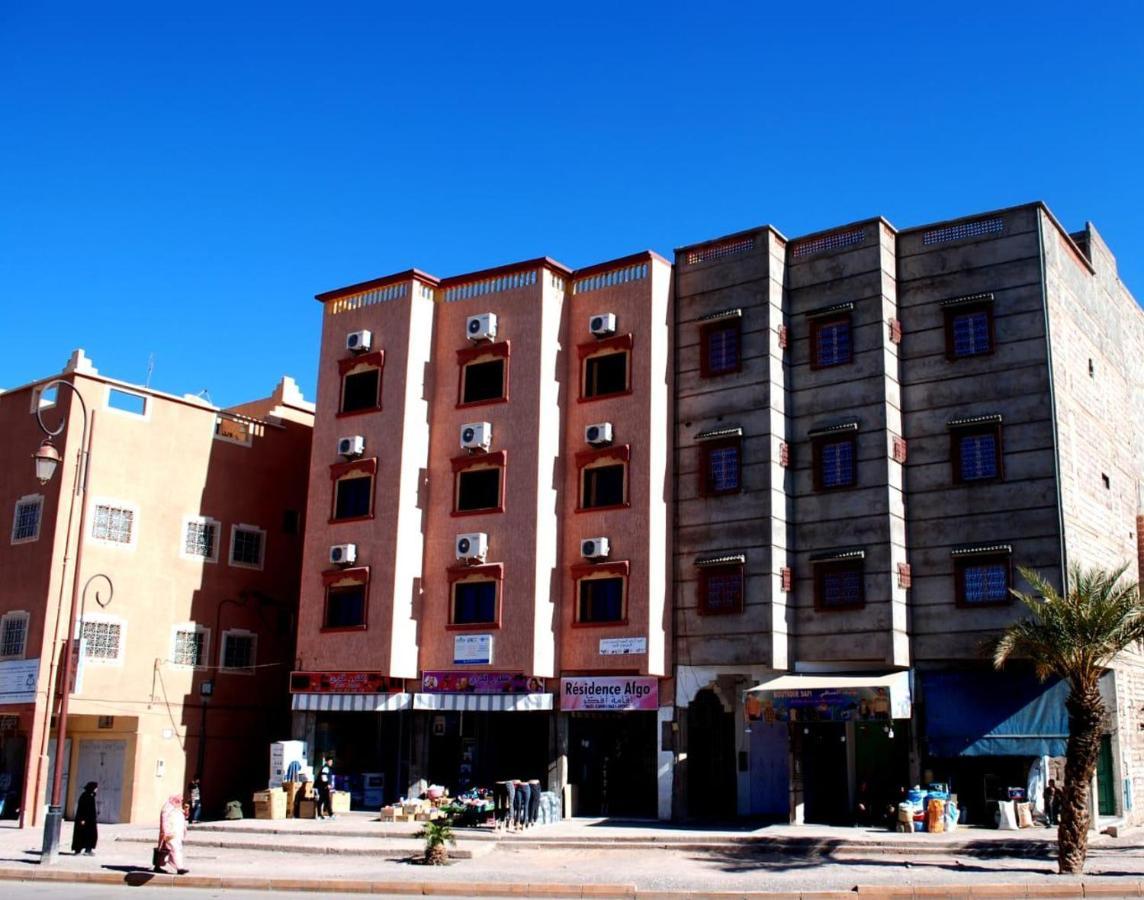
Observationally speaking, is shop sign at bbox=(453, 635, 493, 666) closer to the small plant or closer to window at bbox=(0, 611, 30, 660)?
the small plant

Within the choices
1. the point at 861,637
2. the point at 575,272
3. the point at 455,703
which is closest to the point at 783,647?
the point at 861,637

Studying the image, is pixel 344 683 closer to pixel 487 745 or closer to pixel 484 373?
pixel 487 745

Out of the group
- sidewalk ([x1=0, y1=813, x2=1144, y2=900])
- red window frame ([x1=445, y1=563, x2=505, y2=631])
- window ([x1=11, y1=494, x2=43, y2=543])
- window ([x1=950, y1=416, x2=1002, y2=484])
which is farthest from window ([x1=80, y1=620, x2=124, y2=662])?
Result: window ([x1=950, y1=416, x2=1002, y2=484])

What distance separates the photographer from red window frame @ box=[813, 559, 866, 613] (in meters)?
30.6

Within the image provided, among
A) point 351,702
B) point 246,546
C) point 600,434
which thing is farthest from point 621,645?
point 246,546

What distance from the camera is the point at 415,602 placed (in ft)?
115

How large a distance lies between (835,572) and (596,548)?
6.22m

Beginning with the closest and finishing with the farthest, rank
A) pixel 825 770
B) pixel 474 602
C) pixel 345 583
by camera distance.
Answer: pixel 825 770
pixel 474 602
pixel 345 583

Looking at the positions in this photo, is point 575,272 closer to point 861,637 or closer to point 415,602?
point 415,602

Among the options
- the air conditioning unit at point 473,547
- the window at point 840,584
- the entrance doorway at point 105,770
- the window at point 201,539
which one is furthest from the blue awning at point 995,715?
the entrance doorway at point 105,770

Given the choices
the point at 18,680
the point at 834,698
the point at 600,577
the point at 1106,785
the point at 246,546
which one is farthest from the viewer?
the point at 246,546

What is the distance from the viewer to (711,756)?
33.4m

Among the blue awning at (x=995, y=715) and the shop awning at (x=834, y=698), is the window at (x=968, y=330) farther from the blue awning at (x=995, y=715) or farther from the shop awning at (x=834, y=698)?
the shop awning at (x=834, y=698)

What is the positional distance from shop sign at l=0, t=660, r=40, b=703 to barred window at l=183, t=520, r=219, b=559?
5.67 metres
